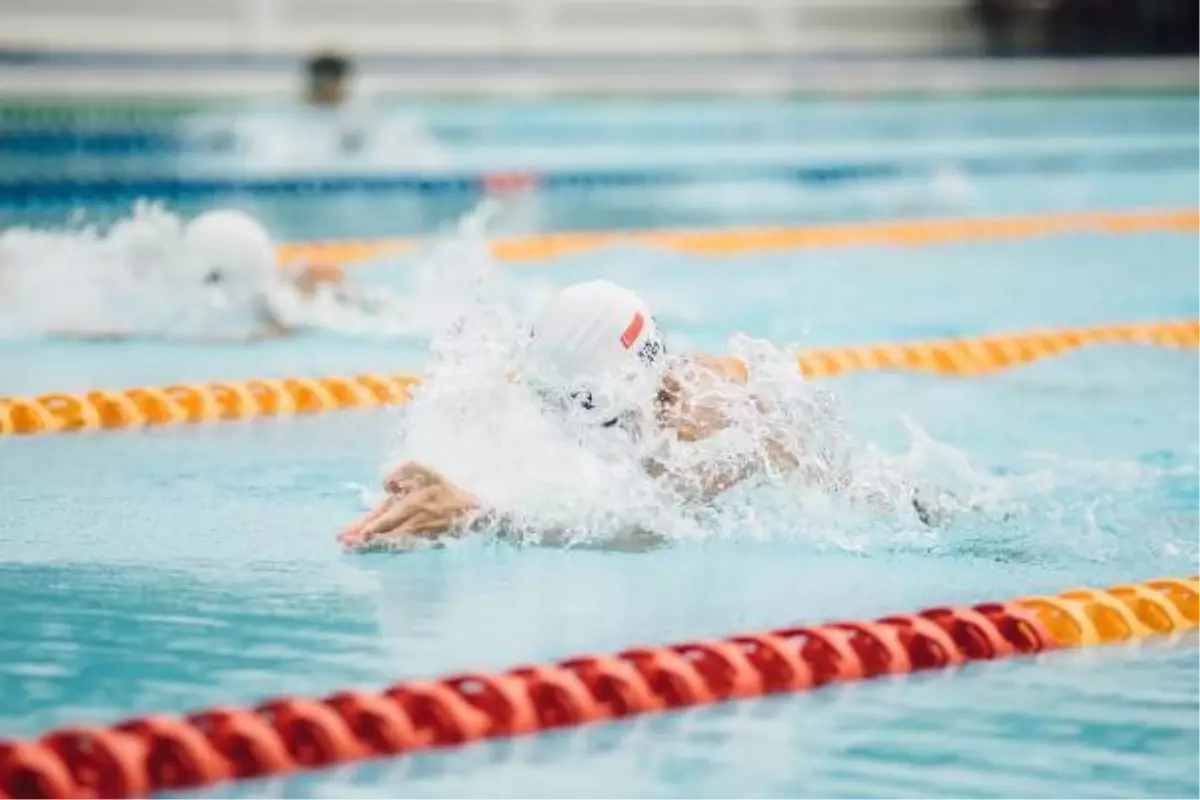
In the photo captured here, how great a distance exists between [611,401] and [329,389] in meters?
1.98

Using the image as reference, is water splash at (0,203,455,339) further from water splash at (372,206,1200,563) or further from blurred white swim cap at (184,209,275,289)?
water splash at (372,206,1200,563)

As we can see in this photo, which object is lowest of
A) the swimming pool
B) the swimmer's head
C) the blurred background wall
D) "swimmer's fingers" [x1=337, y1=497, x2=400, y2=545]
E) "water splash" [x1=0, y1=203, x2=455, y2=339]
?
the swimming pool

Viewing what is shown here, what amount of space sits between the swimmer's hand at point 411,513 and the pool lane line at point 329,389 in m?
0.96

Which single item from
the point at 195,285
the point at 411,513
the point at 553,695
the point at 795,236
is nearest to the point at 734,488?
the point at 411,513

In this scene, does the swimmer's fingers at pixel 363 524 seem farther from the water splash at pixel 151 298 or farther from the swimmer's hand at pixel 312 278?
the swimmer's hand at pixel 312 278

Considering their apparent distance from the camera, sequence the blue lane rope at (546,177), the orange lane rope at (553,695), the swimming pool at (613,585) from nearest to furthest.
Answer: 1. the orange lane rope at (553,695)
2. the swimming pool at (613,585)
3. the blue lane rope at (546,177)

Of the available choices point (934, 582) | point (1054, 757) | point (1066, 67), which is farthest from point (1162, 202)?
point (1054, 757)

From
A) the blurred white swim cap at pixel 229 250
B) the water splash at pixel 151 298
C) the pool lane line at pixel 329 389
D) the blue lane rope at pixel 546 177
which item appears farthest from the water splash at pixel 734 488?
the blue lane rope at pixel 546 177

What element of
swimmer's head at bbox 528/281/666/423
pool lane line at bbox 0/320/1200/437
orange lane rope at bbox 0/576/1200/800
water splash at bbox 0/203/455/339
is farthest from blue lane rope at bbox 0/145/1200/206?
orange lane rope at bbox 0/576/1200/800

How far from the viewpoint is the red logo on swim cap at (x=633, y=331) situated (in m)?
4.39

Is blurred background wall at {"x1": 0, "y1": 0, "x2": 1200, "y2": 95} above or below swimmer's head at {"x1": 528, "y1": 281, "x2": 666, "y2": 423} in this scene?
above

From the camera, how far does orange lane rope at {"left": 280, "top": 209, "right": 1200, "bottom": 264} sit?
32.1 feet

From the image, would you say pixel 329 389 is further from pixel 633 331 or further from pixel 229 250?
pixel 633 331

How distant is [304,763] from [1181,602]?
1826mm
